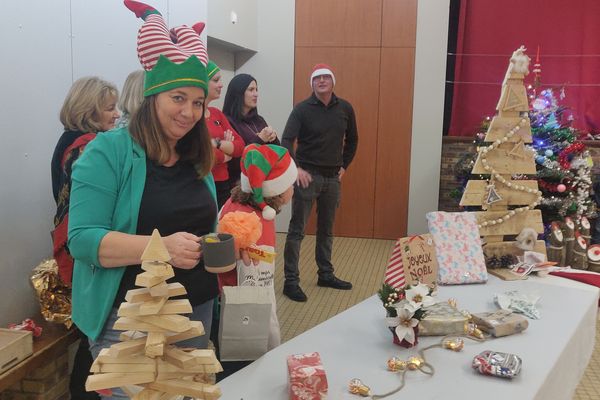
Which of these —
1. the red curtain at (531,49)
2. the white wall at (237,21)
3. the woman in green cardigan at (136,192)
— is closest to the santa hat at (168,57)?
the woman in green cardigan at (136,192)

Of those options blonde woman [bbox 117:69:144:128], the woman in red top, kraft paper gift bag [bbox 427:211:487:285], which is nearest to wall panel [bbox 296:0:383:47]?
the woman in red top

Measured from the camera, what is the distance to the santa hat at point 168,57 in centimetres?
128

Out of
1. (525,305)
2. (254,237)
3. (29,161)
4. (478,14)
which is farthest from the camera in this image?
(478,14)

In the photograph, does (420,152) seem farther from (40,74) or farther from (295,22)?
(40,74)

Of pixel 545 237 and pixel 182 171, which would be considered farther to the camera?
pixel 545 237

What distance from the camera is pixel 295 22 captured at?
566 cm

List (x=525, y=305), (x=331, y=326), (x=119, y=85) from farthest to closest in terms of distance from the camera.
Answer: (x=119, y=85), (x=525, y=305), (x=331, y=326)

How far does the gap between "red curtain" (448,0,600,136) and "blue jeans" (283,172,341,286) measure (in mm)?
2376

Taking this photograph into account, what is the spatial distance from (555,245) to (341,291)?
174 centimetres

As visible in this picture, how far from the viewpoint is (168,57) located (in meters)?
1.31

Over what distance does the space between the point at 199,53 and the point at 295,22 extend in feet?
14.9

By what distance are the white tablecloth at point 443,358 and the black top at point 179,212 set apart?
0.86ft

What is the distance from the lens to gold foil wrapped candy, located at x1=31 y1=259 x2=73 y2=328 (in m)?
2.24

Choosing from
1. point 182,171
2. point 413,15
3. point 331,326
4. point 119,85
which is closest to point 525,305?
point 331,326
